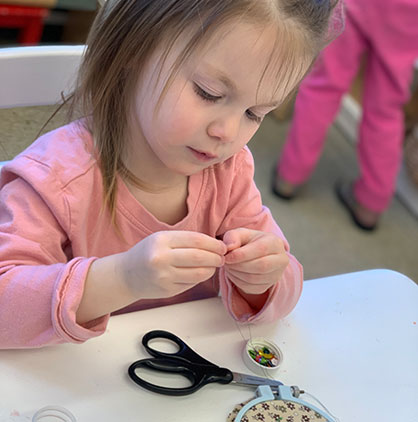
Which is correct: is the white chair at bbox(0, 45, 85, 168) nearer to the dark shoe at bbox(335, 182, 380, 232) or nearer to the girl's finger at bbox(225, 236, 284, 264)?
the girl's finger at bbox(225, 236, 284, 264)

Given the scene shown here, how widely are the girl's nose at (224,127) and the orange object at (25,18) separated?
1356 millimetres

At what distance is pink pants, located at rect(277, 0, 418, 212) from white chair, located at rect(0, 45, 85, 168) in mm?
1046

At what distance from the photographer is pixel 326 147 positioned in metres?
2.29

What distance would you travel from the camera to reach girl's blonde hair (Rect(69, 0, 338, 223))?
0.57 m

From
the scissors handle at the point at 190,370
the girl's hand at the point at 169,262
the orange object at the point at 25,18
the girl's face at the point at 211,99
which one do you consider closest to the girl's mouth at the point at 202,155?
the girl's face at the point at 211,99

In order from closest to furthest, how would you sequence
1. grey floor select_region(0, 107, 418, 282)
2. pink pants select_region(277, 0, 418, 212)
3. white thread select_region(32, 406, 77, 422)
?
white thread select_region(32, 406, 77, 422) < pink pants select_region(277, 0, 418, 212) < grey floor select_region(0, 107, 418, 282)

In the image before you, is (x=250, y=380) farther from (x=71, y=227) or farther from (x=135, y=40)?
(x=135, y=40)

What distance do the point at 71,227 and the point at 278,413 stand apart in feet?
0.96

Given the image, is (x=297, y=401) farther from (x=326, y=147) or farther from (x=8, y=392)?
(x=326, y=147)

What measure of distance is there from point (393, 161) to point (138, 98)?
141 centimetres

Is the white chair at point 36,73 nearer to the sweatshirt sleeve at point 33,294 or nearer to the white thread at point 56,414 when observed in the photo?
the sweatshirt sleeve at point 33,294

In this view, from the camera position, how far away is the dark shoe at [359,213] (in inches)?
77.5

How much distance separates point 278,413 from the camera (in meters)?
0.59

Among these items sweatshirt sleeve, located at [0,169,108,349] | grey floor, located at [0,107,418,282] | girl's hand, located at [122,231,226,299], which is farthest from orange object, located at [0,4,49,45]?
girl's hand, located at [122,231,226,299]
